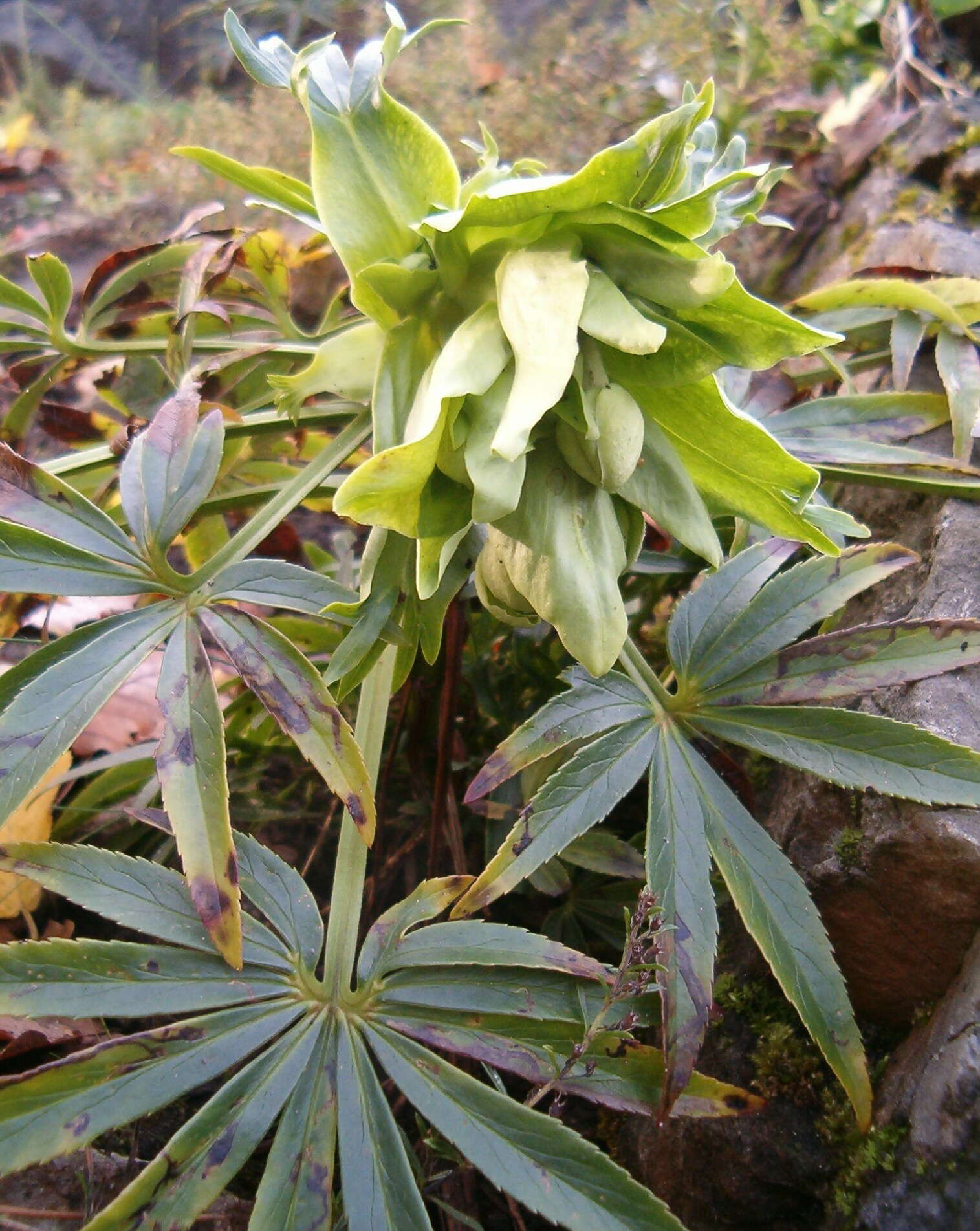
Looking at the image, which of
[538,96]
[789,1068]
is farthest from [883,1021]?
[538,96]

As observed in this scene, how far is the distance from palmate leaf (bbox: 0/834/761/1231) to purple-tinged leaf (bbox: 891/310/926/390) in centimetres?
71

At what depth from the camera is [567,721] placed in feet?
2.31

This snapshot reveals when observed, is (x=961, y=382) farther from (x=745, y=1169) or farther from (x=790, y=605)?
(x=745, y=1169)

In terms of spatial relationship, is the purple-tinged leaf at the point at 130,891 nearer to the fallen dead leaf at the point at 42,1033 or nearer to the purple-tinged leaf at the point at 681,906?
the fallen dead leaf at the point at 42,1033

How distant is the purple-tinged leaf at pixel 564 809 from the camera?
0.65 m

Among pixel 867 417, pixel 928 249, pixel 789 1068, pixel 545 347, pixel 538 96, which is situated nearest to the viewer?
pixel 545 347

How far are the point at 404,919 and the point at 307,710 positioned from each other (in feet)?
0.56

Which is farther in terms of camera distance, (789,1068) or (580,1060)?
(789,1068)

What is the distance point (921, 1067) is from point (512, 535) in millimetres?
479

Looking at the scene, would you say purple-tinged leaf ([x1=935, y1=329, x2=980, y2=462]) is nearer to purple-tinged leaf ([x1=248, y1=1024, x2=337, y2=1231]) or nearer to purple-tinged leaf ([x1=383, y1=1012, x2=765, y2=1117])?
purple-tinged leaf ([x1=383, y1=1012, x2=765, y2=1117])

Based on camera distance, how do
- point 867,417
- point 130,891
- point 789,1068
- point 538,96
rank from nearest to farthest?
point 130,891, point 789,1068, point 867,417, point 538,96

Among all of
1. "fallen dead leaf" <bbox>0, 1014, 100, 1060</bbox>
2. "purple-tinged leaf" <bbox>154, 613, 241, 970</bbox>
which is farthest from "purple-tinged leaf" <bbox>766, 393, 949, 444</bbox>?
"fallen dead leaf" <bbox>0, 1014, 100, 1060</bbox>

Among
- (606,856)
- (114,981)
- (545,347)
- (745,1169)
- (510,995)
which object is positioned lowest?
(745,1169)

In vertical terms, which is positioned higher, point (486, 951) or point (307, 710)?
point (307, 710)
